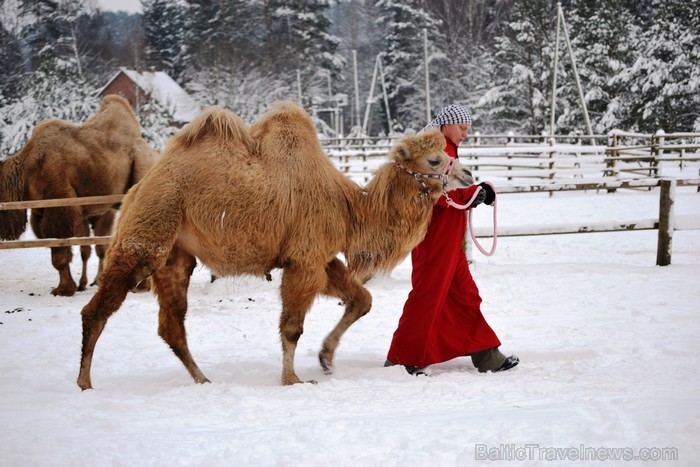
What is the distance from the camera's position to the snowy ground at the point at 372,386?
3.09m

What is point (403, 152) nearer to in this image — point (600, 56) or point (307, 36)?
point (600, 56)

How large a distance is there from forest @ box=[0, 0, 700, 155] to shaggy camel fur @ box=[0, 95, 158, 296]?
13.0 meters

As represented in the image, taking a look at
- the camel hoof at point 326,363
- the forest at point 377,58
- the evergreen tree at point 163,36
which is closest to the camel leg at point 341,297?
the camel hoof at point 326,363

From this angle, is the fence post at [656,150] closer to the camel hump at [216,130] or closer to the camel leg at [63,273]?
the camel leg at [63,273]

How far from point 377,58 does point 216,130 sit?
37.3 meters

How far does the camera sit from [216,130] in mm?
4898

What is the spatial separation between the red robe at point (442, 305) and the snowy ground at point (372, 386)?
244 mm

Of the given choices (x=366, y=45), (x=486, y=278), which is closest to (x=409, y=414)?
(x=486, y=278)

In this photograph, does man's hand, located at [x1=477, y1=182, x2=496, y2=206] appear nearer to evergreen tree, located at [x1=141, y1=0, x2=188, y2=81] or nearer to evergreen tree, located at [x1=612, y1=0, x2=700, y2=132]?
evergreen tree, located at [x1=612, y1=0, x2=700, y2=132]

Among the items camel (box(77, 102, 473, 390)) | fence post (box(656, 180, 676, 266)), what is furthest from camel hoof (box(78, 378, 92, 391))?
fence post (box(656, 180, 676, 266))

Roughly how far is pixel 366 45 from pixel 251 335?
58920 millimetres

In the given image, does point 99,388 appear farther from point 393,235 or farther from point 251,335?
point 393,235

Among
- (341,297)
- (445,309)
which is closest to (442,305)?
(445,309)

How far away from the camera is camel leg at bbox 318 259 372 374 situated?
Result: 5051 mm
